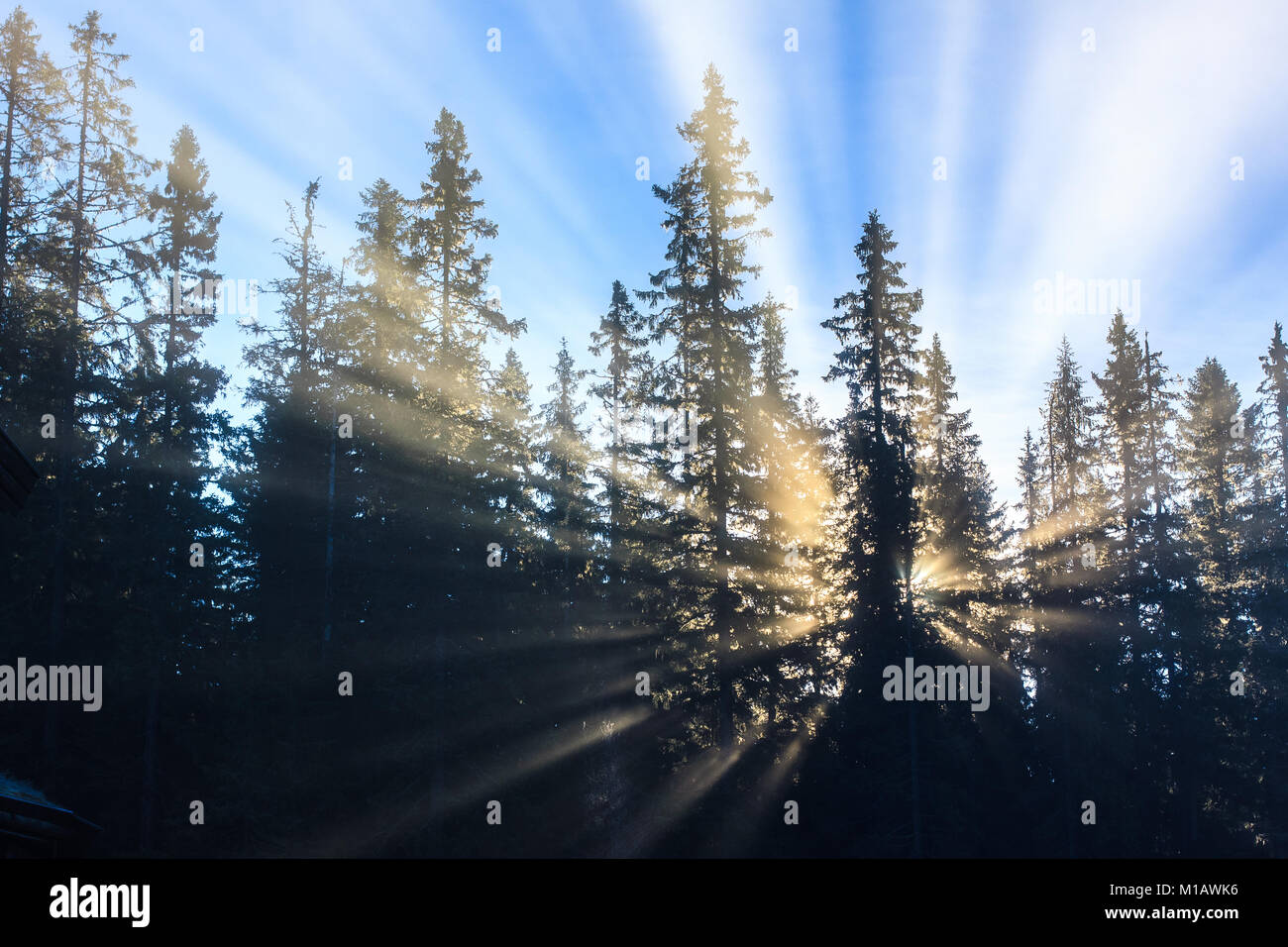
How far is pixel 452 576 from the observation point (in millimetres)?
22250

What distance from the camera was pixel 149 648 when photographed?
21703mm

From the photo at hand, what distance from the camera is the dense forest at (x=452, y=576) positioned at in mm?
21141

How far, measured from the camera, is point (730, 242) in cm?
2334

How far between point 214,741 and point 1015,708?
28.0m

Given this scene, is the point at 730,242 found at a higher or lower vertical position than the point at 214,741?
higher

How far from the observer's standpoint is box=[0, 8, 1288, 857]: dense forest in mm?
21141

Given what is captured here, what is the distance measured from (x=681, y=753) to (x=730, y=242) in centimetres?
1665

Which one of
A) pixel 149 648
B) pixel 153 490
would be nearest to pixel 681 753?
pixel 149 648
